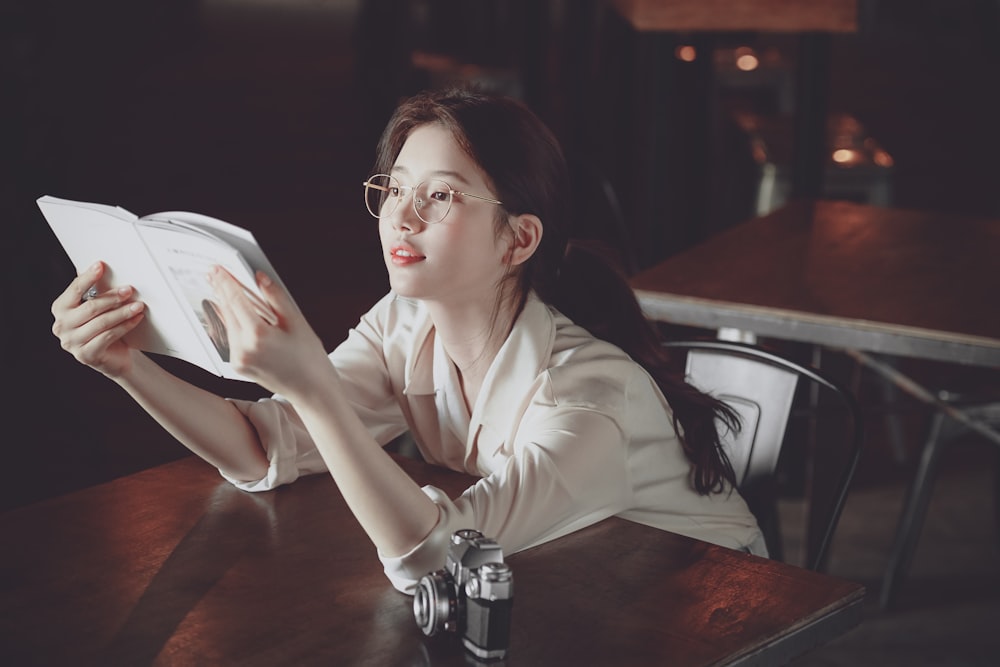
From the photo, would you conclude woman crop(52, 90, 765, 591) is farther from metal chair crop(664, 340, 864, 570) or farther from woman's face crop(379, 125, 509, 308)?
metal chair crop(664, 340, 864, 570)

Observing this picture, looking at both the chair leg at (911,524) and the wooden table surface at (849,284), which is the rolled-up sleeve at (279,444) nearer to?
the wooden table surface at (849,284)

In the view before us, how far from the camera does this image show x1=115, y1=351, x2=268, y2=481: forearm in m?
1.50

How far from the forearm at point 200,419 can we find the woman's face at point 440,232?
0.28m

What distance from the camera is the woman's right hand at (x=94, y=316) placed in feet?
4.62

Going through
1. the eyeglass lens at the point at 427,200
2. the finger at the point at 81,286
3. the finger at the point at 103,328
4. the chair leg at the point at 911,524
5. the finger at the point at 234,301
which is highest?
the eyeglass lens at the point at 427,200

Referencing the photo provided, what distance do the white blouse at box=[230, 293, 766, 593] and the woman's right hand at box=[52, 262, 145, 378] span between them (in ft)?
0.74

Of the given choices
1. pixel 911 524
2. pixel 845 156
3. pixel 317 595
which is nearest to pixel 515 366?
pixel 317 595

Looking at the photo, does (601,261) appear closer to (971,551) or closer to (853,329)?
(853,329)

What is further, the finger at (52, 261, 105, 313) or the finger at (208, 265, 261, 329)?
the finger at (52, 261, 105, 313)

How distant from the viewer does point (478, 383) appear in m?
1.63

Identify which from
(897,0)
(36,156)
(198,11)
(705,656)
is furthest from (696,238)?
(198,11)

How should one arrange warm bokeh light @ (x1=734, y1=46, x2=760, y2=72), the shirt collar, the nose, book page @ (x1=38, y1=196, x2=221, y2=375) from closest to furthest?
book page @ (x1=38, y1=196, x2=221, y2=375) → the nose → the shirt collar → warm bokeh light @ (x1=734, y1=46, x2=760, y2=72)

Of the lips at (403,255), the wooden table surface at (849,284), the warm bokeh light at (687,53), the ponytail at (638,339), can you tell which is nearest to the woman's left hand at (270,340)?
the lips at (403,255)

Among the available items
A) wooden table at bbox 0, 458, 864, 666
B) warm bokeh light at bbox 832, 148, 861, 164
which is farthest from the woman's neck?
warm bokeh light at bbox 832, 148, 861, 164
